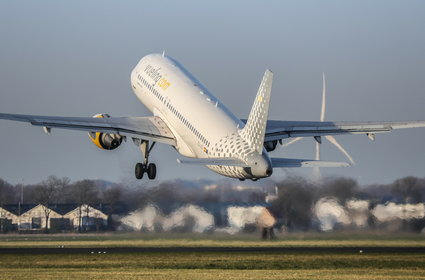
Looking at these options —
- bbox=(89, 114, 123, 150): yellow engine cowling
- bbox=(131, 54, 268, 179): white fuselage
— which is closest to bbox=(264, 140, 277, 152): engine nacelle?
bbox=(131, 54, 268, 179): white fuselage

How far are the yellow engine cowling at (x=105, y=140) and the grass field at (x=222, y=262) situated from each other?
661cm

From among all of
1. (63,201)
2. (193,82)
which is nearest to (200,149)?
(193,82)

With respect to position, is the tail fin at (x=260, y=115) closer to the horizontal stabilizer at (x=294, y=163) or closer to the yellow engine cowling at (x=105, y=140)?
the horizontal stabilizer at (x=294, y=163)

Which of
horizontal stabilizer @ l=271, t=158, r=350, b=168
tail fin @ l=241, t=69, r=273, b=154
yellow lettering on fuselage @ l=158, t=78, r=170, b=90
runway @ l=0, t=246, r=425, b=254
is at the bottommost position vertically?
runway @ l=0, t=246, r=425, b=254

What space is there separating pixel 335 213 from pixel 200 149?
9.35m

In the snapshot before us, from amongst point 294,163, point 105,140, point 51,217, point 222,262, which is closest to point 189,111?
point 105,140

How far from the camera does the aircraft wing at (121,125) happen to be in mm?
80356

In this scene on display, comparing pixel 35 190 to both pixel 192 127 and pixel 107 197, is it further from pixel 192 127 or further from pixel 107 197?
pixel 192 127

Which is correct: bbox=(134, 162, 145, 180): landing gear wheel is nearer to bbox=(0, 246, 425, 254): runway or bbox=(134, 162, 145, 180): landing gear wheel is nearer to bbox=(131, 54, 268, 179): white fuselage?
bbox=(131, 54, 268, 179): white fuselage

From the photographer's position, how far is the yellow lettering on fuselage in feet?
284

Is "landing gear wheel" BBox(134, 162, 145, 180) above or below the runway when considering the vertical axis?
above

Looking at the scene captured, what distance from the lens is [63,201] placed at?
8912 centimetres

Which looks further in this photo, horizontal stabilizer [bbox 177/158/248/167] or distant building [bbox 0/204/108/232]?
distant building [bbox 0/204/108/232]

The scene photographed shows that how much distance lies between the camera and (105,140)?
281 feet
